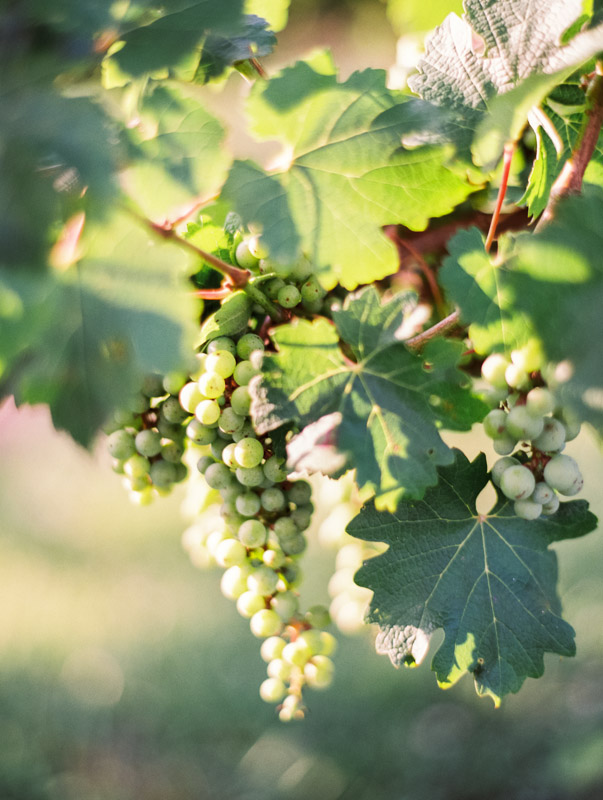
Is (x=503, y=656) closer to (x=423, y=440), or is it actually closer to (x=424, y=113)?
(x=423, y=440)

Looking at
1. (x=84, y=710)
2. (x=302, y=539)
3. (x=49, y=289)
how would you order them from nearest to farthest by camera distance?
(x=49, y=289)
(x=302, y=539)
(x=84, y=710)

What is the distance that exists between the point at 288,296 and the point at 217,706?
1655 mm

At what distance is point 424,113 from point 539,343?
0.66ft

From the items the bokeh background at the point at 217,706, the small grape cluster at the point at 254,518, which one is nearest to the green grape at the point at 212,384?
the small grape cluster at the point at 254,518

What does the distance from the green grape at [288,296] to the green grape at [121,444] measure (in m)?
0.20

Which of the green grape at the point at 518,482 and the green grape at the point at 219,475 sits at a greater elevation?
the green grape at the point at 518,482

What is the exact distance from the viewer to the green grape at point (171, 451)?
0.61m

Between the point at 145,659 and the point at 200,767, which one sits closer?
the point at 200,767

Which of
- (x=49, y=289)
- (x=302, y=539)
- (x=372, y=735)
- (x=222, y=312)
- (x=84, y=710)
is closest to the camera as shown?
(x=49, y=289)

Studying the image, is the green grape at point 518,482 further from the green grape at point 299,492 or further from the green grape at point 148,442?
the green grape at point 148,442

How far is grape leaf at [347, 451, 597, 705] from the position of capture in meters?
0.54

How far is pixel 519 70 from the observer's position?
48cm

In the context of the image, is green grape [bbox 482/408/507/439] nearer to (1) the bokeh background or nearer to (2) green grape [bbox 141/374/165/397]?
(2) green grape [bbox 141/374/165/397]

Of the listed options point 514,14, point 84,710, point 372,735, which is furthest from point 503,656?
point 84,710
